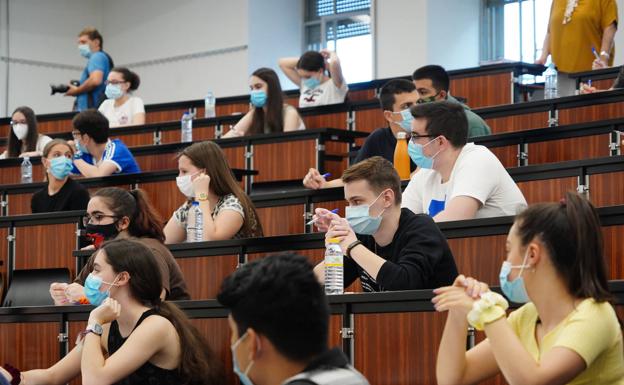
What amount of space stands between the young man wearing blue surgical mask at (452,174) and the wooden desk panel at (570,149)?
50.4 inches

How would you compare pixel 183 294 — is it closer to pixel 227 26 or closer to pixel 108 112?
pixel 108 112

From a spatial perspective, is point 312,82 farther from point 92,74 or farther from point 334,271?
point 334,271

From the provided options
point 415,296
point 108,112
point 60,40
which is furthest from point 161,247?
point 60,40

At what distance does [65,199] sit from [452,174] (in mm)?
2744

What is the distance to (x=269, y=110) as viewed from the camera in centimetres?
736

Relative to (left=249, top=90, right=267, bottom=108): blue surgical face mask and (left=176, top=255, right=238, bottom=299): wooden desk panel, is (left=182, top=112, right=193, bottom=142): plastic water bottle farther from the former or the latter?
(left=176, top=255, right=238, bottom=299): wooden desk panel

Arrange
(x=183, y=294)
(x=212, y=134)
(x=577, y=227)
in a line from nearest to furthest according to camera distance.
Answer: (x=577, y=227)
(x=183, y=294)
(x=212, y=134)

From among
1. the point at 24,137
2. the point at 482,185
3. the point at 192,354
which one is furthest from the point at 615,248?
the point at 24,137

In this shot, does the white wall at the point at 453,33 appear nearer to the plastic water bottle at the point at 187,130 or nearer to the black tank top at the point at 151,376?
the plastic water bottle at the point at 187,130

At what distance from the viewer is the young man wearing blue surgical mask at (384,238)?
11.8 ft

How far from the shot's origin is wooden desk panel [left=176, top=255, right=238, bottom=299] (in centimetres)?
478

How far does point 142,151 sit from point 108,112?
1.59 metres

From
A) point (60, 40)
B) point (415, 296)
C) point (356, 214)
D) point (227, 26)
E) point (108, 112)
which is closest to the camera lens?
point (415, 296)

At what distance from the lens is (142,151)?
297 inches
